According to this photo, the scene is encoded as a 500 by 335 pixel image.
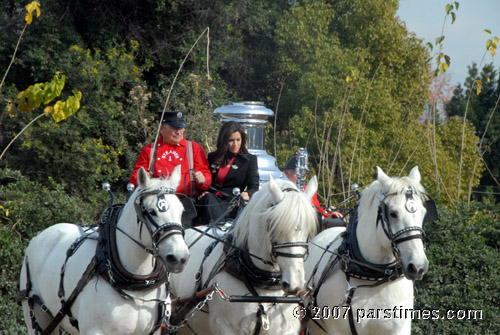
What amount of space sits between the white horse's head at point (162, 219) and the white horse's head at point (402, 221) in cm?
135

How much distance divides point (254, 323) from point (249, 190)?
70.7 inches

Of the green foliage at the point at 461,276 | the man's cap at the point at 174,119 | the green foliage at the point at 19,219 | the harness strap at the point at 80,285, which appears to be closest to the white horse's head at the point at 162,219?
the harness strap at the point at 80,285

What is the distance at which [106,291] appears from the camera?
4.10 meters

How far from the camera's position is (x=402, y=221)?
4121mm

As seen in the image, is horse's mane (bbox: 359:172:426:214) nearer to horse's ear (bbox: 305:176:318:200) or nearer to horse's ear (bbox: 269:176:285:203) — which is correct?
horse's ear (bbox: 305:176:318:200)

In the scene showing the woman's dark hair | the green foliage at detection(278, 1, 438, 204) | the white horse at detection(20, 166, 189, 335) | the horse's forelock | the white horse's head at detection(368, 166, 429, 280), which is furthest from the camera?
the green foliage at detection(278, 1, 438, 204)

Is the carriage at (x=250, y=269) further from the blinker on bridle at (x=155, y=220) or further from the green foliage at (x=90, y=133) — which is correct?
the green foliage at (x=90, y=133)

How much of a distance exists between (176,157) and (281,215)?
1.93 meters

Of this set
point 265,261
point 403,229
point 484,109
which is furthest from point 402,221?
point 484,109

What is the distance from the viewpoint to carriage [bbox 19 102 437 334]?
3.95 metres

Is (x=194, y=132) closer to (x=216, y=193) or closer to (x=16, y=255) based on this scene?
(x=16, y=255)

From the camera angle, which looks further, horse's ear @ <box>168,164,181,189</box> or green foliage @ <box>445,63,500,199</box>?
green foliage @ <box>445,63,500,199</box>

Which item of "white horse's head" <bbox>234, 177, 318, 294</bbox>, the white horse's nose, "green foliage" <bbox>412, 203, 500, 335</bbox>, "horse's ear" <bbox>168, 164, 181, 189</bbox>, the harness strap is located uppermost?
"horse's ear" <bbox>168, 164, 181, 189</bbox>

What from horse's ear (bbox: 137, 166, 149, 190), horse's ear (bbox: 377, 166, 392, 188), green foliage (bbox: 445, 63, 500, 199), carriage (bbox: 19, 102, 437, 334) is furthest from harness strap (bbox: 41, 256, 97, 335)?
green foliage (bbox: 445, 63, 500, 199)
